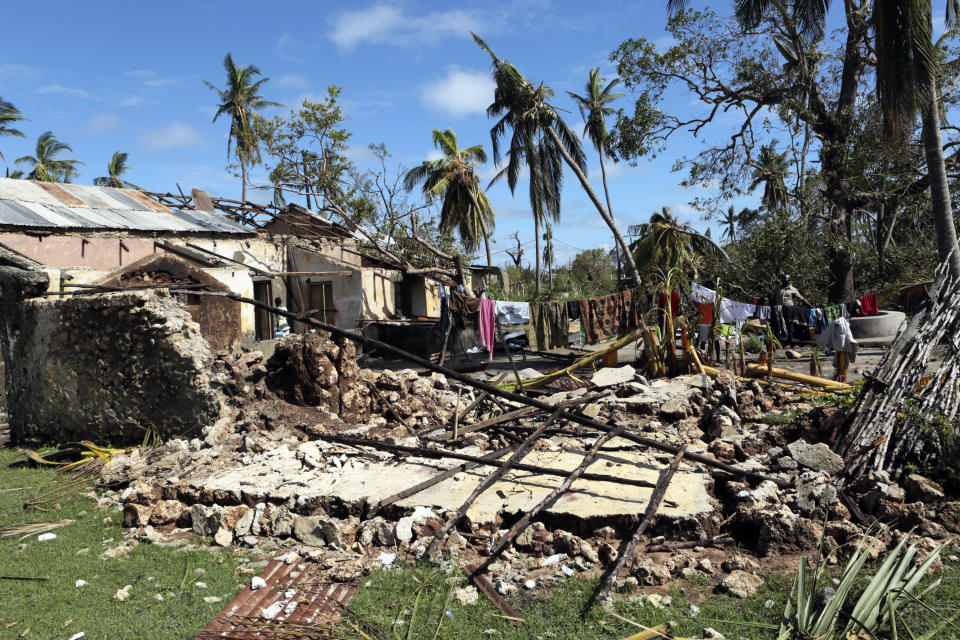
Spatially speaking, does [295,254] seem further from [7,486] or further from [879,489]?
[879,489]

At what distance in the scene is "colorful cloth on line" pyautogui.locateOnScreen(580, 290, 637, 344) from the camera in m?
12.7

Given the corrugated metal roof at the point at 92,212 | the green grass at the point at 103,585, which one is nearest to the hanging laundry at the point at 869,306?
the green grass at the point at 103,585

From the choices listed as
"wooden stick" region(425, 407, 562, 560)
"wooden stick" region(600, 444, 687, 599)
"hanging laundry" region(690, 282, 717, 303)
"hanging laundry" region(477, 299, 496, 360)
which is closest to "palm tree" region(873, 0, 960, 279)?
"hanging laundry" region(690, 282, 717, 303)

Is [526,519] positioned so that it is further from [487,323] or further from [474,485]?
[487,323]

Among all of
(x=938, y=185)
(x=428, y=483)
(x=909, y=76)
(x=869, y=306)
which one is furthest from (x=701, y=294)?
(x=428, y=483)

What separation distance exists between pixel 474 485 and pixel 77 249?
1111 centimetres

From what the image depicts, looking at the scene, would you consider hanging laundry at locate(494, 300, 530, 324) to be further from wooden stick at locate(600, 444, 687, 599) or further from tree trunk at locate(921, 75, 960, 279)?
wooden stick at locate(600, 444, 687, 599)

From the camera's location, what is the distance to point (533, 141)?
22344mm

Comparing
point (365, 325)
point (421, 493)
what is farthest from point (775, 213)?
point (421, 493)

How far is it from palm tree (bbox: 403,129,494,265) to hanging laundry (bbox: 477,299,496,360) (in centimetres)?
1381

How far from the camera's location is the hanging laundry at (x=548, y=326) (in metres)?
12.8

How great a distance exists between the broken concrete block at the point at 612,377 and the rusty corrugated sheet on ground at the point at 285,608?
5121 mm

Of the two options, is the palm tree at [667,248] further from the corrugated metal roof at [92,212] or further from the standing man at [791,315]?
the corrugated metal roof at [92,212]

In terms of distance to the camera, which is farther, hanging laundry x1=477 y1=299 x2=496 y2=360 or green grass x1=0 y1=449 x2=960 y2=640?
hanging laundry x1=477 y1=299 x2=496 y2=360
